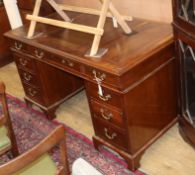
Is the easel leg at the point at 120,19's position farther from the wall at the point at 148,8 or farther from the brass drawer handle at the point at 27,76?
the brass drawer handle at the point at 27,76

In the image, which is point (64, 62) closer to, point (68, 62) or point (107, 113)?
point (68, 62)

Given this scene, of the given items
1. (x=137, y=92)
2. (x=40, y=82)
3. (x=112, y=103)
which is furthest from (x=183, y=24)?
(x=40, y=82)

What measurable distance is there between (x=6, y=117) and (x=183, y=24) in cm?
103

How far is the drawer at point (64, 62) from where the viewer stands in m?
1.97

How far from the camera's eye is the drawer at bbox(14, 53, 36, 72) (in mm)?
2452

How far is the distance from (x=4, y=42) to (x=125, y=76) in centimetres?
223

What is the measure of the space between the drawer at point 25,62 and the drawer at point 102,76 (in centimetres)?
68

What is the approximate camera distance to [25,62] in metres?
2.52

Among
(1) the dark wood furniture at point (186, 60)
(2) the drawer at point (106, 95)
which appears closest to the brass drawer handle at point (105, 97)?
(2) the drawer at point (106, 95)

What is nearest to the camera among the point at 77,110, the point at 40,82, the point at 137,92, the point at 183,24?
the point at 183,24

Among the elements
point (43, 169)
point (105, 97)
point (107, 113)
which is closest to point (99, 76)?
point (105, 97)

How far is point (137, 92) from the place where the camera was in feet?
6.08

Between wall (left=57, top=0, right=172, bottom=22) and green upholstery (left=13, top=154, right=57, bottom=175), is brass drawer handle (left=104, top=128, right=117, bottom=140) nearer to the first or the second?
green upholstery (left=13, top=154, right=57, bottom=175)

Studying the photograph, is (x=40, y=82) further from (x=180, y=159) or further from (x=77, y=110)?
(x=180, y=159)
